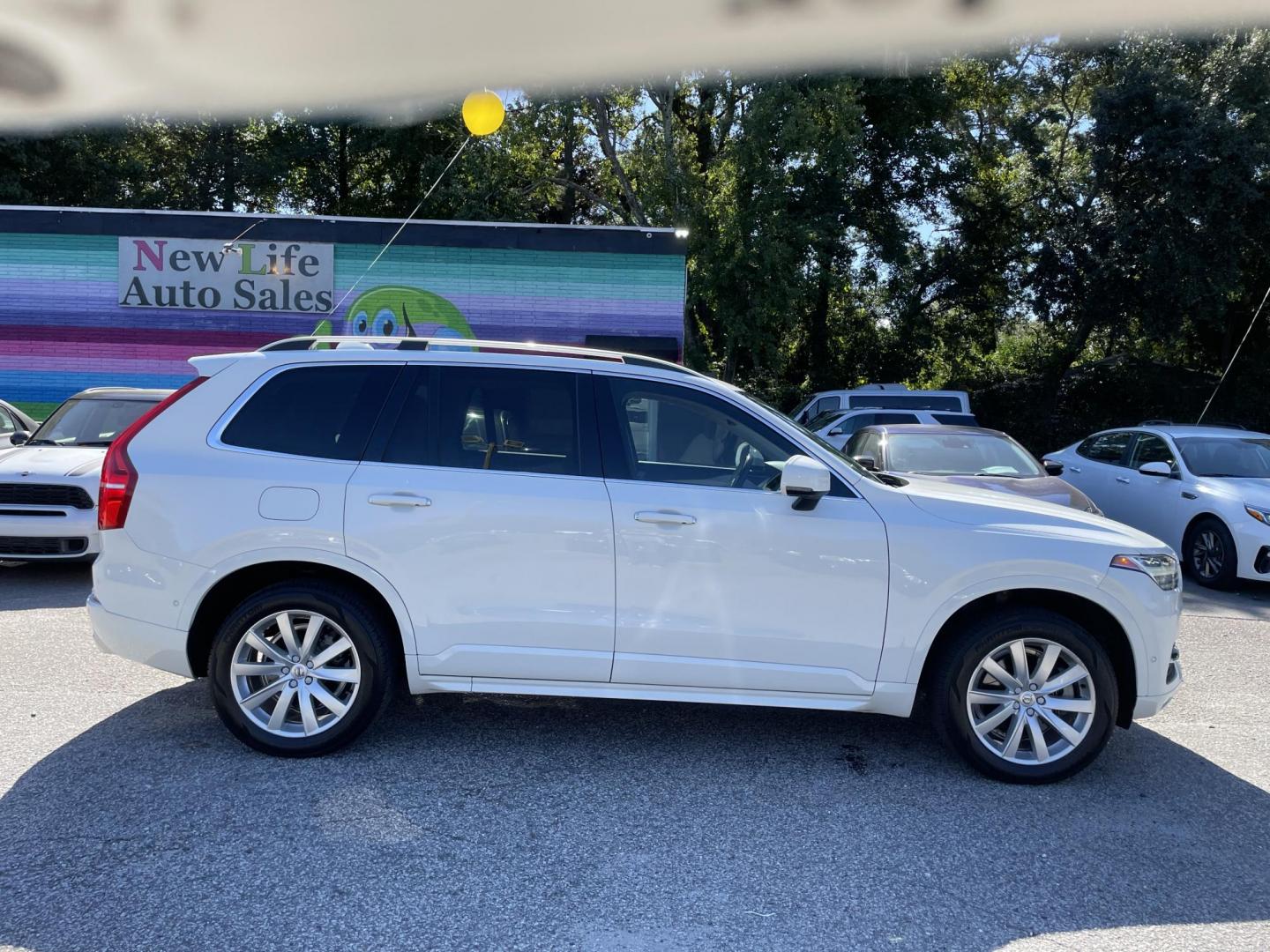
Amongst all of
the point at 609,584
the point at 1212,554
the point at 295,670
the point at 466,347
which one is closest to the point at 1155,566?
the point at 609,584

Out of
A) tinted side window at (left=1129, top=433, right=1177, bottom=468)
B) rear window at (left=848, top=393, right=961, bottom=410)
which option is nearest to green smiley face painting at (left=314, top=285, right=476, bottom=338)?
rear window at (left=848, top=393, right=961, bottom=410)

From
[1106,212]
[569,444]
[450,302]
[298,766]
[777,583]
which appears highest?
[1106,212]

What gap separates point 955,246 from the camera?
26.4 m

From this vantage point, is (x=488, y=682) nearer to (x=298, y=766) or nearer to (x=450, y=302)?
(x=298, y=766)

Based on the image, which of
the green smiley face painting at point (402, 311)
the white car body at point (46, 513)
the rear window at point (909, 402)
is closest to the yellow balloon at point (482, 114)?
the green smiley face painting at point (402, 311)

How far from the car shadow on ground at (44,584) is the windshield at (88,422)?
114cm

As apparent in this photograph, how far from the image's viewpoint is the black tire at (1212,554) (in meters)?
9.35

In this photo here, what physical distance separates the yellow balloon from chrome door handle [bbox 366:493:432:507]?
7701mm

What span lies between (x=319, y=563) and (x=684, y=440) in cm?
173

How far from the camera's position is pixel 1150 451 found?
11.0 meters

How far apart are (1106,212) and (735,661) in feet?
72.9

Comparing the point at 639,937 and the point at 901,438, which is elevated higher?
the point at 901,438

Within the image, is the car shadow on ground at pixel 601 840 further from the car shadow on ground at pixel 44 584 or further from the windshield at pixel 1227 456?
the windshield at pixel 1227 456

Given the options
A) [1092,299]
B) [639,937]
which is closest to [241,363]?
[639,937]
